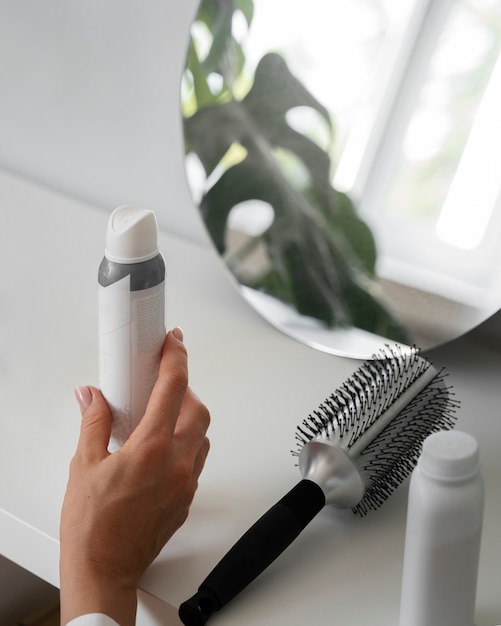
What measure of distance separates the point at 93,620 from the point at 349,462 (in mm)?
193

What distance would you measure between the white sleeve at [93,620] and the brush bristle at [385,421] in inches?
6.8

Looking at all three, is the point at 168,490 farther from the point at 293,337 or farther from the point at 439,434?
the point at 293,337

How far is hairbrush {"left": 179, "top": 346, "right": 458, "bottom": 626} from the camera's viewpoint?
1.89 feet

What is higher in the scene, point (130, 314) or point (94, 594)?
point (130, 314)

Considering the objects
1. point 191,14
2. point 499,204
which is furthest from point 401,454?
point 191,14

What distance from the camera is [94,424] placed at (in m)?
0.62

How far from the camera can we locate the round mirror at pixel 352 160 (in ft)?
2.54

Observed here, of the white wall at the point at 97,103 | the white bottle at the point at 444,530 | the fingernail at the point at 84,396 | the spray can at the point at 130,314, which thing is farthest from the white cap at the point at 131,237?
the white wall at the point at 97,103

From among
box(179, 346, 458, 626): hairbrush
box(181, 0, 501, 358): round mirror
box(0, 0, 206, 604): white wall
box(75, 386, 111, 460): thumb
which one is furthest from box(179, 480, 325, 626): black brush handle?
box(0, 0, 206, 604): white wall

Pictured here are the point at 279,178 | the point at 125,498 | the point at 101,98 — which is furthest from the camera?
the point at 101,98

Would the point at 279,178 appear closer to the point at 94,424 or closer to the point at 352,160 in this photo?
the point at 352,160

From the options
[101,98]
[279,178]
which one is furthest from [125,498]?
[101,98]

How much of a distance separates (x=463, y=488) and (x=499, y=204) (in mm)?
355

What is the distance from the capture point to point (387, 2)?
0.79m
